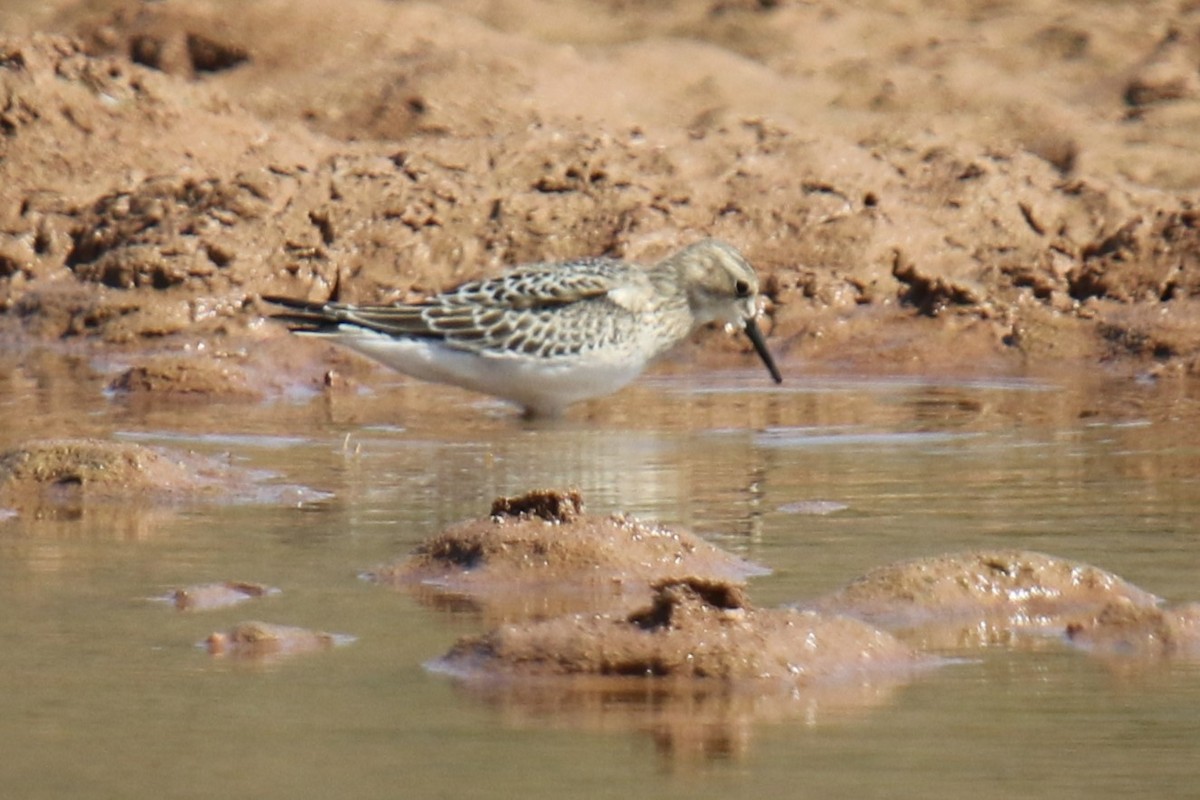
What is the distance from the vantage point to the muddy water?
399 centimetres

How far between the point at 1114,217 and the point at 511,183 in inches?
129

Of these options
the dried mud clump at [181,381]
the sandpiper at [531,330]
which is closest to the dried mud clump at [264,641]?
the sandpiper at [531,330]

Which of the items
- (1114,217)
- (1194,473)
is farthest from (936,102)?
(1194,473)

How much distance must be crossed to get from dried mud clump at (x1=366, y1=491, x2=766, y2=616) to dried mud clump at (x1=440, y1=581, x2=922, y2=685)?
0.83 meters

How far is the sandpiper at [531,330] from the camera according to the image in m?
10.0

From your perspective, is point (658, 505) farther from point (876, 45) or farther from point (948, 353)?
point (876, 45)

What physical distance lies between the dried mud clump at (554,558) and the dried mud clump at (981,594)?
1.70 feet

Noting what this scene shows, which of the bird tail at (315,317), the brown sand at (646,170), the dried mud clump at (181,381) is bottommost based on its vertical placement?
the dried mud clump at (181,381)

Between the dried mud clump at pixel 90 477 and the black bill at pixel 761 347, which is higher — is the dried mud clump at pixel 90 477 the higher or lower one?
the lower one

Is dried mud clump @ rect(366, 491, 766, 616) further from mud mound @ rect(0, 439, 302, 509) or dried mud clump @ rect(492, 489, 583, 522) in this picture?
mud mound @ rect(0, 439, 302, 509)

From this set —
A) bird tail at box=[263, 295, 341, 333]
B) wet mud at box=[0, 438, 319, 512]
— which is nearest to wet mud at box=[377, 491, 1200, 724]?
wet mud at box=[0, 438, 319, 512]

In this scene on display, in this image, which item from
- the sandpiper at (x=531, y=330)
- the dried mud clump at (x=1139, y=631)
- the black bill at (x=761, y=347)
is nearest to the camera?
the dried mud clump at (x=1139, y=631)

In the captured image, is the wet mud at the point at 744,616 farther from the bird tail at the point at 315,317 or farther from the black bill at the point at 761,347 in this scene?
the black bill at the point at 761,347

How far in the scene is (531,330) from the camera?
10156 mm
